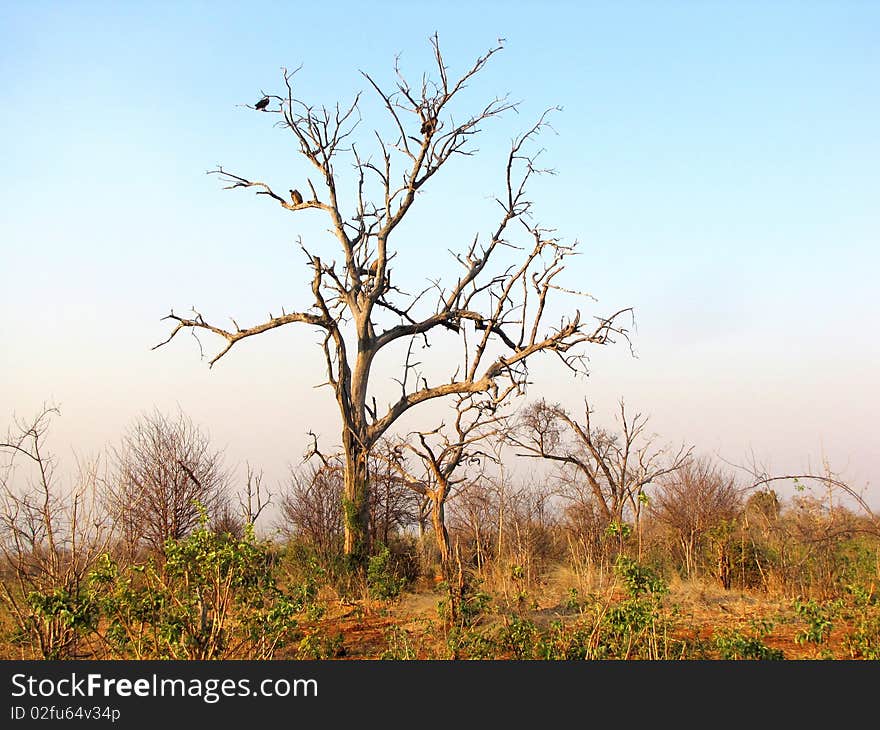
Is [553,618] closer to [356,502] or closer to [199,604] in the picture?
[199,604]

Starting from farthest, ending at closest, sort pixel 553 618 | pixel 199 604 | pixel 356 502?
pixel 356 502, pixel 553 618, pixel 199 604

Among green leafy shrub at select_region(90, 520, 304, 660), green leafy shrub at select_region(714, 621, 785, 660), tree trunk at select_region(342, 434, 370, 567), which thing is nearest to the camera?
green leafy shrub at select_region(90, 520, 304, 660)

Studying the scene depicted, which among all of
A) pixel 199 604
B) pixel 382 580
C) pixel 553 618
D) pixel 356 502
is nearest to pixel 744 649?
pixel 553 618

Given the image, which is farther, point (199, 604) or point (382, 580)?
point (382, 580)

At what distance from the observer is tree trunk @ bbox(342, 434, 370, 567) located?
13.9m

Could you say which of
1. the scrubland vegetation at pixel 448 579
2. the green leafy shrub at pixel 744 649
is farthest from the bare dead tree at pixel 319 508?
the green leafy shrub at pixel 744 649

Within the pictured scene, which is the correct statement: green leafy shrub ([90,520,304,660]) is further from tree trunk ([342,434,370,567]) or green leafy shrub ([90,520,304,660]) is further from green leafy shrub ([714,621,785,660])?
tree trunk ([342,434,370,567])

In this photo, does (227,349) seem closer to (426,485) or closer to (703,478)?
(426,485)

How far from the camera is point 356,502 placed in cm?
1434

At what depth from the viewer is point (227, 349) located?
14828 millimetres

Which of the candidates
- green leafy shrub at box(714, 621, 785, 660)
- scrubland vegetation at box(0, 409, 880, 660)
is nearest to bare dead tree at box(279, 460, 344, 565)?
scrubland vegetation at box(0, 409, 880, 660)

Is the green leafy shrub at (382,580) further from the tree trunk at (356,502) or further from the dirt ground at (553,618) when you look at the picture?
the tree trunk at (356,502)

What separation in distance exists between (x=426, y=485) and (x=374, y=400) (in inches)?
153

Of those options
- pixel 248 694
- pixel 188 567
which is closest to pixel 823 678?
pixel 248 694
